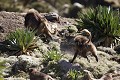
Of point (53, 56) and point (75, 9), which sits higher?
point (75, 9)

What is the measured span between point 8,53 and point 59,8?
91.1 ft

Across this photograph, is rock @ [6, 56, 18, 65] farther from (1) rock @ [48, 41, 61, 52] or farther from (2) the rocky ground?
(1) rock @ [48, 41, 61, 52]

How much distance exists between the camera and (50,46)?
1418 cm

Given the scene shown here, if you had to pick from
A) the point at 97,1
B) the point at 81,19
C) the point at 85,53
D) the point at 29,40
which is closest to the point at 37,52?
the point at 29,40

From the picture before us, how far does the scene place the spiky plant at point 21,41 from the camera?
13257mm

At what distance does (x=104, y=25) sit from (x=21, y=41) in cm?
346

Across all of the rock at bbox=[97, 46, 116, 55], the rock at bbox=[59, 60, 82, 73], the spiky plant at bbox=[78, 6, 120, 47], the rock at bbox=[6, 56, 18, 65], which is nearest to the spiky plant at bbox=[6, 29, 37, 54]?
the rock at bbox=[6, 56, 18, 65]

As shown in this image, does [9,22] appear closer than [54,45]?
No

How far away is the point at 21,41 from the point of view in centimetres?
1322

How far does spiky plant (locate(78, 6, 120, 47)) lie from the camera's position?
49.0ft

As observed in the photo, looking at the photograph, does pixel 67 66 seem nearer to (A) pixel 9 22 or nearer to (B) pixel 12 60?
(B) pixel 12 60

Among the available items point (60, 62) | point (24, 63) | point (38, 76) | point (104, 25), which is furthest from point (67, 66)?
point (104, 25)

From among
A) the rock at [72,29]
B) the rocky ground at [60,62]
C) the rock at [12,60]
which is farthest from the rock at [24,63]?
the rock at [72,29]

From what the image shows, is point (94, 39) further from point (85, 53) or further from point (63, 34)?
point (85, 53)
